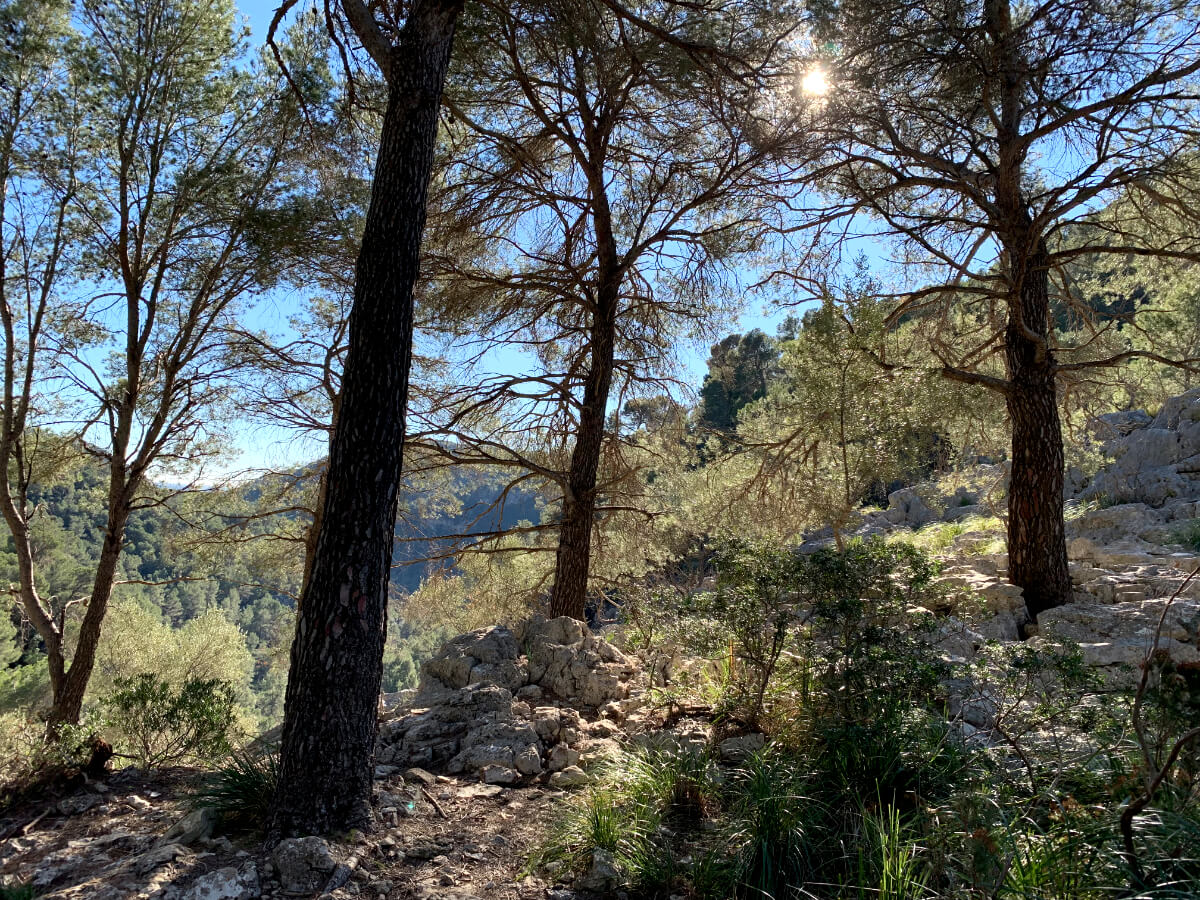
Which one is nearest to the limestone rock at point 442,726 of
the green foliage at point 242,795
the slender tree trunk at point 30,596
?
the green foliage at point 242,795

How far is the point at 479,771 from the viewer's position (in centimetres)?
401

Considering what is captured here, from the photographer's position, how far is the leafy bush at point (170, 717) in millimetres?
4352

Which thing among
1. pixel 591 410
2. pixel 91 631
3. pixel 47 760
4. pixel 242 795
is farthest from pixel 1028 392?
pixel 91 631

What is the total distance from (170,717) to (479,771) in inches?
84.0

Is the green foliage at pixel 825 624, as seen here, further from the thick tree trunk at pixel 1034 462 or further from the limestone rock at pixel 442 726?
the thick tree trunk at pixel 1034 462

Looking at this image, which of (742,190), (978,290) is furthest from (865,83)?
(978,290)

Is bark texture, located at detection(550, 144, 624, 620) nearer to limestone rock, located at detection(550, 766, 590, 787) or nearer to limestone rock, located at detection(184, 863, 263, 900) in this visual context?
limestone rock, located at detection(550, 766, 590, 787)

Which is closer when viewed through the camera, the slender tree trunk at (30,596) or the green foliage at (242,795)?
the green foliage at (242,795)

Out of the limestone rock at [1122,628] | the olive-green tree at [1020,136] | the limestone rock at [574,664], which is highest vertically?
the olive-green tree at [1020,136]

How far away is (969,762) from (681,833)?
1.32 m

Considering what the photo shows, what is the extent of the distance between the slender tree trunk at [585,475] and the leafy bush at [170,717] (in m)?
3.15

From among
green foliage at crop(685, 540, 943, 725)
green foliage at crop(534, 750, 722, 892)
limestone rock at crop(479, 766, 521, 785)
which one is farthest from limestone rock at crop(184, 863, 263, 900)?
green foliage at crop(685, 540, 943, 725)

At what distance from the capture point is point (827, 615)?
3543 millimetres

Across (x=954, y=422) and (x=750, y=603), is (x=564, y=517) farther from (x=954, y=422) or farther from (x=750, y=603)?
(x=954, y=422)
